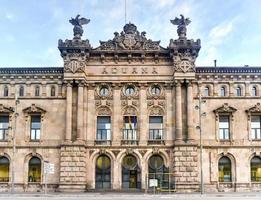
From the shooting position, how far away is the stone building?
54531 mm

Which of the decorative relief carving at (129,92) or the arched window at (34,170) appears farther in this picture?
the decorative relief carving at (129,92)

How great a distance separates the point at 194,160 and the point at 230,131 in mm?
6109

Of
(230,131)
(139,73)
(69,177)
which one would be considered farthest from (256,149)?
(69,177)

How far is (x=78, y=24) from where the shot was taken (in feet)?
188

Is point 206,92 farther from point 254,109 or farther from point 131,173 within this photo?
point 131,173

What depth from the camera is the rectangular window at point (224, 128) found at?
56.1m

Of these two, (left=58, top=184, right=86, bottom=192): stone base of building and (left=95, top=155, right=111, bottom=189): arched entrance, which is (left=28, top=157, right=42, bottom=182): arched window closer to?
(left=58, top=184, right=86, bottom=192): stone base of building

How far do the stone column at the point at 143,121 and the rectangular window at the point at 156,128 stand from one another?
1.82 feet

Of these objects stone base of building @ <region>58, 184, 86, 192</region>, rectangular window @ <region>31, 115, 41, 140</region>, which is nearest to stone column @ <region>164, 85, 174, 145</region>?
stone base of building @ <region>58, 184, 86, 192</region>

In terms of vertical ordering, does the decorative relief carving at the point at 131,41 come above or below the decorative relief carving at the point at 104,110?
above

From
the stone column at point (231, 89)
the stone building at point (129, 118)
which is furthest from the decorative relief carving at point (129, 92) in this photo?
the stone column at point (231, 89)

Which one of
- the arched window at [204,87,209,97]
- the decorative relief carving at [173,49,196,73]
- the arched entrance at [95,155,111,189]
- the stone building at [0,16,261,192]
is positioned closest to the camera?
the stone building at [0,16,261,192]

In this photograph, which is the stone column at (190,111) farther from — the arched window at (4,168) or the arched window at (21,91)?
the arched window at (4,168)

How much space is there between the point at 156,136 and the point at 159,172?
4.15 m
